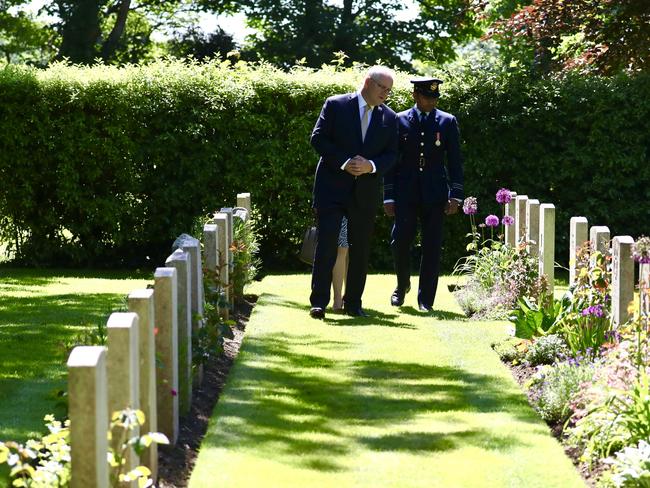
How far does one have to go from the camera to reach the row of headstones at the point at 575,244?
747cm

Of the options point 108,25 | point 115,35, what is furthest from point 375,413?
point 108,25

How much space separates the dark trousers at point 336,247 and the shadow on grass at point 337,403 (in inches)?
48.0

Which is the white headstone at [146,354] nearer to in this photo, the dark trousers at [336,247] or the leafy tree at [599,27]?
the dark trousers at [336,247]

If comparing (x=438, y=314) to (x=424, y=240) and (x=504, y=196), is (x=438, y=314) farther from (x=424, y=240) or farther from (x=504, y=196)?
(x=504, y=196)

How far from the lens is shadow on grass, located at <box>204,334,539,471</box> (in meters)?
6.44

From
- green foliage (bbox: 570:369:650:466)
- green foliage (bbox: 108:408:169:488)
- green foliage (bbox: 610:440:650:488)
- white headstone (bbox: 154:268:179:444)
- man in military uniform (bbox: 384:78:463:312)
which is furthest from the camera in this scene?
man in military uniform (bbox: 384:78:463:312)

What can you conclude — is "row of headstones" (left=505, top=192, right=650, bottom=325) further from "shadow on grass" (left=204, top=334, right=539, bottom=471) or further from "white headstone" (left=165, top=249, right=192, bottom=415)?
"white headstone" (left=165, top=249, right=192, bottom=415)

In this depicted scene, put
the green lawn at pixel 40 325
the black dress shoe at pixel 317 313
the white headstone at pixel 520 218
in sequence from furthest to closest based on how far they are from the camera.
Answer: the white headstone at pixel 520 218 → the black dress shoe at pixel 317 313 → the green lawn at pixel 40 325

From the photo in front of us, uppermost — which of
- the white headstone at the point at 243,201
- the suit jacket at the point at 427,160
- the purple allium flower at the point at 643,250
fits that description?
the suit jacket at the point at 427,160

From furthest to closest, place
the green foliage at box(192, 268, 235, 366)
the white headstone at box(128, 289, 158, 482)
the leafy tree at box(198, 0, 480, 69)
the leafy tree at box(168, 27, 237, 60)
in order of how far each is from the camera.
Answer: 1. the leafy tree at box(198, 0, 480, 69)
2. the leafy tree at box(168, 27, 237, 60)
3. the green foliage at box(192, 268, 235, 366)
4. the white headstone at box(128, 289, 158, 482)

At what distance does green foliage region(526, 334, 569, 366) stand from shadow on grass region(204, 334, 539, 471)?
0.42m

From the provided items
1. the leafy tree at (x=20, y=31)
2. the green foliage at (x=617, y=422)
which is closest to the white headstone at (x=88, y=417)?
the green foliage at (x=617, y=422)

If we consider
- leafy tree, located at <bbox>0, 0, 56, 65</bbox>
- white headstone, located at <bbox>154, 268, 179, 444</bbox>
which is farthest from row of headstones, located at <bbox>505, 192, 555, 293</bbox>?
leafy tree, located at <bbox>0, 0, 56, 65</bbox>

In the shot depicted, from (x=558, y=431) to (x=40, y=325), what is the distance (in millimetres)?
5378
